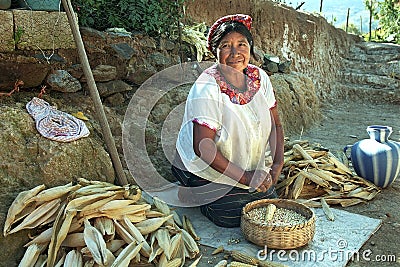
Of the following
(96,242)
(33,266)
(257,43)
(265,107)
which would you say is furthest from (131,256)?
(257,43)

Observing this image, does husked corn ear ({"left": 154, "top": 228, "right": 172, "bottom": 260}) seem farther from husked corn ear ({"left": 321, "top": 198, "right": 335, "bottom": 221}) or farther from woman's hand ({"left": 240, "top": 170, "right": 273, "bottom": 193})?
husked corn ear ({"left": 321, "top": 198, "right": 335, "bottom": 221})

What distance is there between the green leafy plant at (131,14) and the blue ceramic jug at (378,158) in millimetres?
2120

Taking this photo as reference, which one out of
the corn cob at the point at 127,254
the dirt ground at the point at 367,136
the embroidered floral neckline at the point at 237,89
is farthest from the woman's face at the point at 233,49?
the corn cob at the point at 127,254

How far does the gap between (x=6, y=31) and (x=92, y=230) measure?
1528mm

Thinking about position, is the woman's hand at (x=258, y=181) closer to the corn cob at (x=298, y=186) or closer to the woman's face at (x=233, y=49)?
the corn cob at (x=298, y=186)

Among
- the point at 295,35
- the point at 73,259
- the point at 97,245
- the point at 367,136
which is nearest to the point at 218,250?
the point at 97,245

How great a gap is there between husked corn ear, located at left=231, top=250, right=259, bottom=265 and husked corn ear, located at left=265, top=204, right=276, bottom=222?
29cm

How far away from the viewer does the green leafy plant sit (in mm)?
3662

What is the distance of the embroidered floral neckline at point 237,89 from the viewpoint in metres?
2.87

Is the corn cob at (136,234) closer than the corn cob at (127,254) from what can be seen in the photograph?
No

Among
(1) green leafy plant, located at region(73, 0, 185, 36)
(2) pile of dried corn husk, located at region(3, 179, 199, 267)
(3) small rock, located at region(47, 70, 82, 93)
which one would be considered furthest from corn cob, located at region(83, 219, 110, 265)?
(1) green leafy plant, located at region(73, 0, 185, 36)

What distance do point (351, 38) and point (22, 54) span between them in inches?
367

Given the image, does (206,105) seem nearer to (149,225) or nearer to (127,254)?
(149,225)

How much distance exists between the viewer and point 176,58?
14.2 ft
